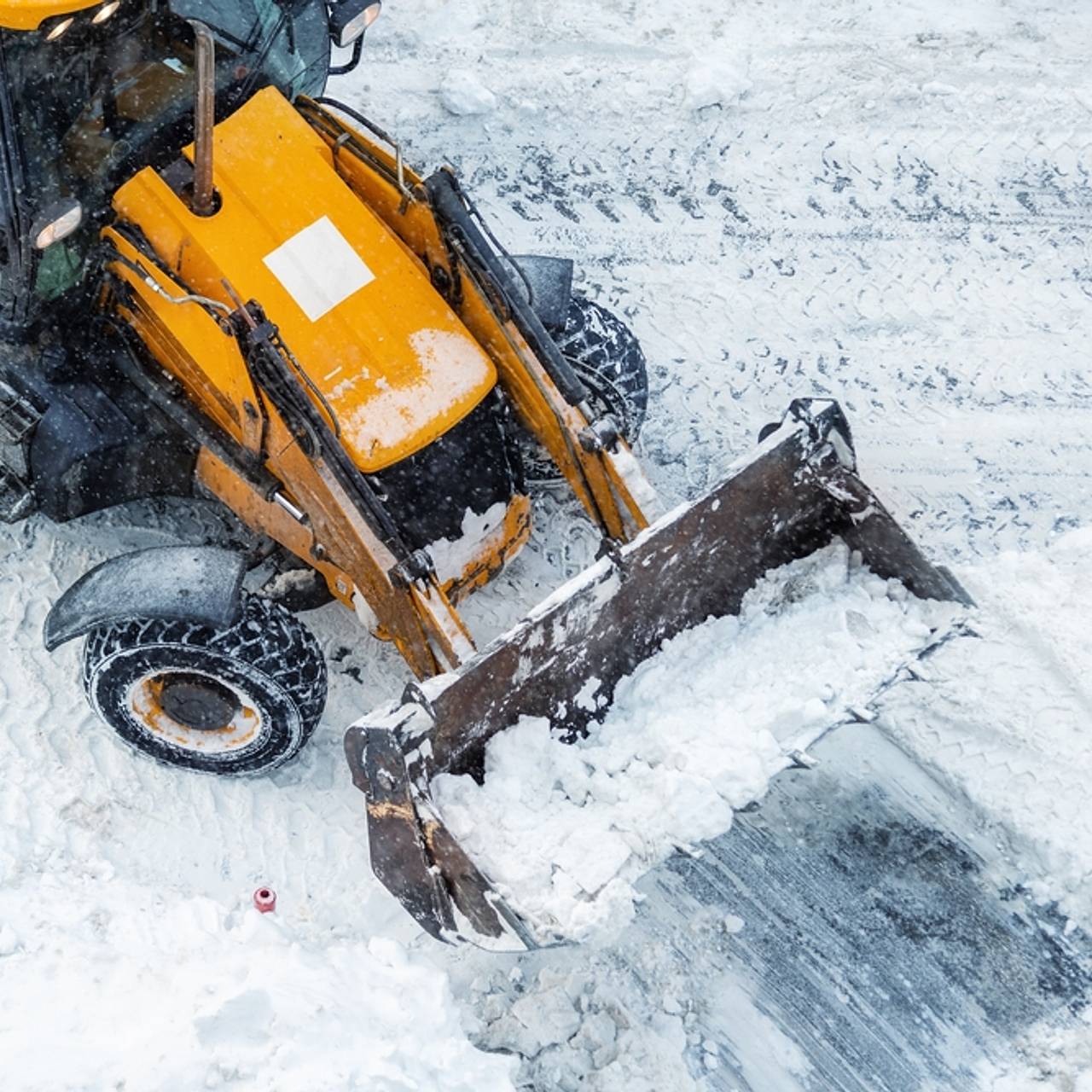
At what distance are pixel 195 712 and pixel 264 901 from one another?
2.60 feet

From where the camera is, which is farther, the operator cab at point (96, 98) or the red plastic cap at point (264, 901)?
the red plastic cap at point (264, 901)

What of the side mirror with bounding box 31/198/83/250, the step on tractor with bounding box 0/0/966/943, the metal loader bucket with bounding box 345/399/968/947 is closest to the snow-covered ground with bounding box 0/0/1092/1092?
the step on tractor with bounding box 0/0/966/943

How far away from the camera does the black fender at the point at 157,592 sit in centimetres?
457

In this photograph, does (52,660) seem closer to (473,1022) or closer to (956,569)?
(473,1022)

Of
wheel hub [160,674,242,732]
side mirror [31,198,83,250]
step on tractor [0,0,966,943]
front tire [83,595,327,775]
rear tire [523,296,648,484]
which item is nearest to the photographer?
side mirror [31,198,83,250]

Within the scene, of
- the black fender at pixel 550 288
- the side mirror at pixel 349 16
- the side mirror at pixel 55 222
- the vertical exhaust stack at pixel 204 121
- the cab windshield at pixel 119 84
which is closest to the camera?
the vertical exhaust stack at pixel 204 121

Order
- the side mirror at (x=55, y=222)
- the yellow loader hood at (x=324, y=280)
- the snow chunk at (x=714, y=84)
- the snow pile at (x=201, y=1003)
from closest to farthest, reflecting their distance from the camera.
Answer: the snow pile at (x=201, y=1003) < the side mirror at (x=55, y=222) < the yellow loader hood at (x=324, y=280) < the snow chunk at (x=714, y=84)

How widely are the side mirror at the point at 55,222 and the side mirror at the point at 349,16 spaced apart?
→ 140 cm

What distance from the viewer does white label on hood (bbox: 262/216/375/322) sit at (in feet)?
16.0

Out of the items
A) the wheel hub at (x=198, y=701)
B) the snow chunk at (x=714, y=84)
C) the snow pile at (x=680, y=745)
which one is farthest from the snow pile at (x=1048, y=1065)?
the snow chunk at (x=714, y=84)

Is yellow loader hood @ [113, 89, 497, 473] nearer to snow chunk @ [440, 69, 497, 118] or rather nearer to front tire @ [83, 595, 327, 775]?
front tire @ [83, 595, 327, 775]

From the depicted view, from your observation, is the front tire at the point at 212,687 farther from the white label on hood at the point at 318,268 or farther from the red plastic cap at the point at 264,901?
the white label on hood at the point at 318,268

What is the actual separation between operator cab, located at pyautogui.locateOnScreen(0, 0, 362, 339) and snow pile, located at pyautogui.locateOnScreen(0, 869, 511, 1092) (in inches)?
88.8

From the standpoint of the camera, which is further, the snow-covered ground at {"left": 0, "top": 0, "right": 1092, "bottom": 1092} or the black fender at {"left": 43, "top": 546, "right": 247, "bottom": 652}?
the black fender at {"left": 43, "top": 546, "right": 247, "bottom": 652}
